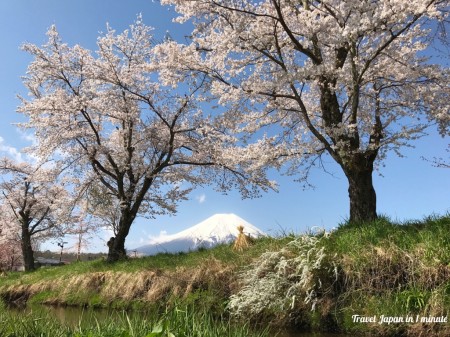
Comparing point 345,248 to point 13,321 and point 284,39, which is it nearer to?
point 13,321

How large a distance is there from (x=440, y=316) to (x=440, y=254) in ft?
3.87

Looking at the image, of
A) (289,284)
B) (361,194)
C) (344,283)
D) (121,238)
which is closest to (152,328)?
(289,284)

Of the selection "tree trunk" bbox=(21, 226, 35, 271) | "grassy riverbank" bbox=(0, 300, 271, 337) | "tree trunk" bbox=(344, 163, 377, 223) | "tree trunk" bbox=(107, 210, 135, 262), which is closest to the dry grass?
"tree trunk" bbox=(107, 210, 135, 262)

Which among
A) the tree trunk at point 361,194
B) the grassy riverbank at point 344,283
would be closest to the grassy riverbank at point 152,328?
the grassy riverbank at point 344,283

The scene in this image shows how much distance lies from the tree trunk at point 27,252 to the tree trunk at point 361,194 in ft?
86.5

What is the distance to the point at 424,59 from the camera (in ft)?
43.2

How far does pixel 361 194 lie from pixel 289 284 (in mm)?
4305

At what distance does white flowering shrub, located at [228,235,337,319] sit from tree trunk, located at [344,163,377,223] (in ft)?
10.2

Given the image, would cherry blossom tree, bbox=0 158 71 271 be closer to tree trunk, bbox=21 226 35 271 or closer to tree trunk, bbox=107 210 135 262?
tree trunk, bbox=21 226 35 271

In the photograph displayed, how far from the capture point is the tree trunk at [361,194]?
424 inches

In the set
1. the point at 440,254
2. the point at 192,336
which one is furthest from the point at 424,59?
the point at 192,336

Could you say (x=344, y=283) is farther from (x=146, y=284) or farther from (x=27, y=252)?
(x=27, y=252)

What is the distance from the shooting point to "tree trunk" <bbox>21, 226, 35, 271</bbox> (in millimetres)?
28984

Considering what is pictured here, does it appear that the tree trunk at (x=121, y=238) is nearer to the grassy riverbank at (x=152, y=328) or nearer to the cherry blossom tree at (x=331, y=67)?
the cherry blossom tree at (x=331, y=67)
